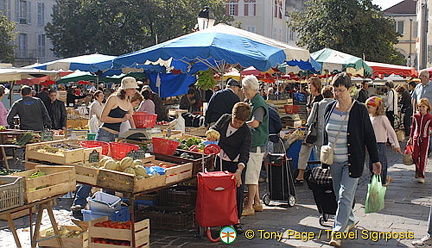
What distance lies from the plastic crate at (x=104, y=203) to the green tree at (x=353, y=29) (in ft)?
105

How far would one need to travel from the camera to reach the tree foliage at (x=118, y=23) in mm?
46875

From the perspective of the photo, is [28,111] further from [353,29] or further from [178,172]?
[353,29]

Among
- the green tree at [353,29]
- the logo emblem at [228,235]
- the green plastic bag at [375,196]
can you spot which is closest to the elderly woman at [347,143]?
the green plastic bag at [375,196]

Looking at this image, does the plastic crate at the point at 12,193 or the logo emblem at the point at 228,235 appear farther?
the logo emblem at the point at 228,235

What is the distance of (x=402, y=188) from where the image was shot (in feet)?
34.7

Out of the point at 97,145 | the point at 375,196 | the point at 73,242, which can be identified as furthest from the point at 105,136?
the point at 375,196

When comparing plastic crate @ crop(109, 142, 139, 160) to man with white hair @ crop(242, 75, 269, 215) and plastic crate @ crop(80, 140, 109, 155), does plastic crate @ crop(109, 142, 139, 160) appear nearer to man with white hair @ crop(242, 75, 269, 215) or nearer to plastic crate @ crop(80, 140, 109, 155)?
plastic crate @ crop(80, 140, 109, 155)

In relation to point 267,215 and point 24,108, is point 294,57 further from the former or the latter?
point 24,108

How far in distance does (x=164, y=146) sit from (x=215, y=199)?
120 centimetres

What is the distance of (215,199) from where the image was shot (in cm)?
664

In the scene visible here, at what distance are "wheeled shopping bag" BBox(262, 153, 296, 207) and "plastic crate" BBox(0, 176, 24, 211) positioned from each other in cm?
440

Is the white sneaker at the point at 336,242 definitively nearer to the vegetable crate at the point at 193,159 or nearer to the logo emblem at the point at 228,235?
the logo emblem at the point at 228,235

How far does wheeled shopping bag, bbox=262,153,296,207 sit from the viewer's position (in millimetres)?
8844

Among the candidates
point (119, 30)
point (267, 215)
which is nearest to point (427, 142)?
point (267, 215)
